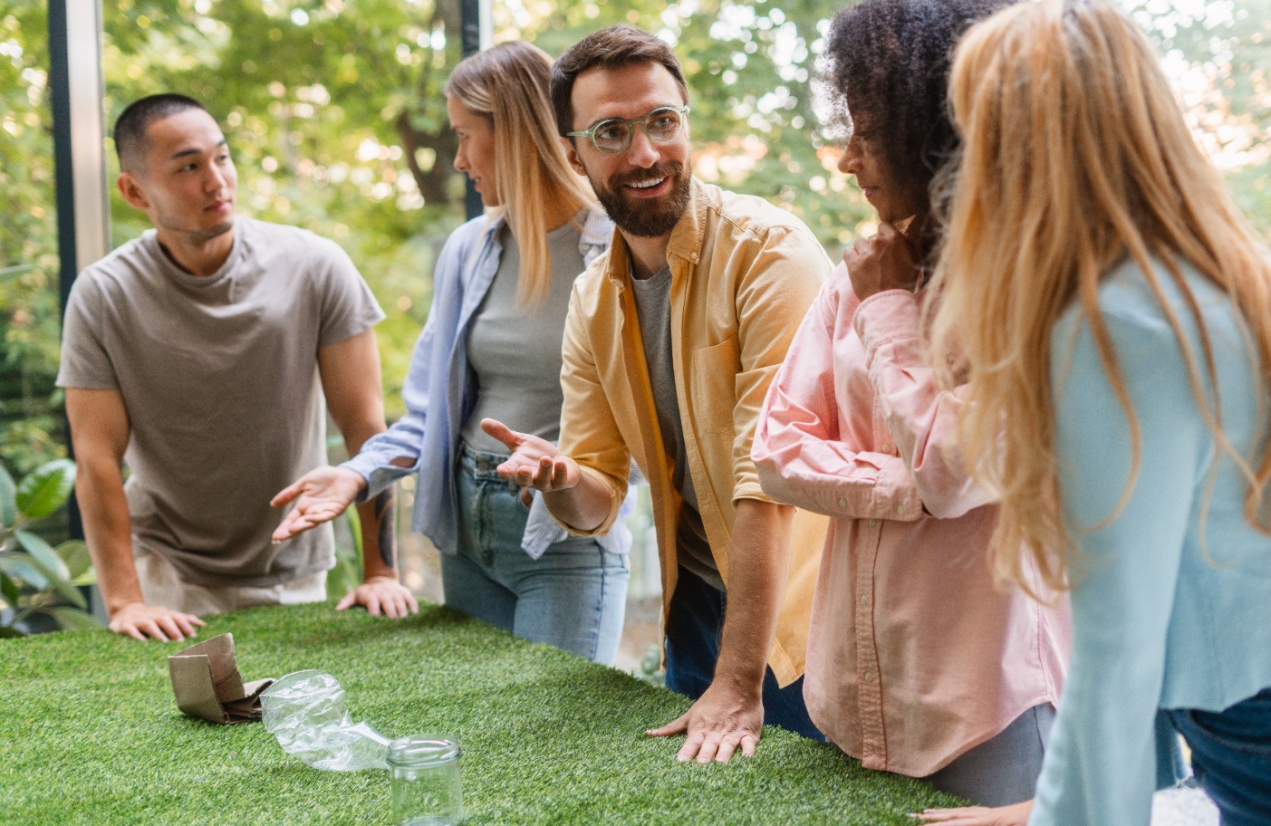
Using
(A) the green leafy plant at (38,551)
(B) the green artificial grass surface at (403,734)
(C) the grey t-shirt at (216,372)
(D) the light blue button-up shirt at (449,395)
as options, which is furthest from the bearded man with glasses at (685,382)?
(A) the green leafy plant at (38,551)

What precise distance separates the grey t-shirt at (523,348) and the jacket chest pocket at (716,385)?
1.65ft

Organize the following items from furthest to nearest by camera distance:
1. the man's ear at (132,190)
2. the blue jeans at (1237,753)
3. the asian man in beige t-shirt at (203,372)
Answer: the man's ear at (132,190) < the asian man in beige t-shirt at (203,372) < the blue jeans at (1237,753)

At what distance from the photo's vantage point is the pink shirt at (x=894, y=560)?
1.15 meters

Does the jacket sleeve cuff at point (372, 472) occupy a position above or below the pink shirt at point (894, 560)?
below

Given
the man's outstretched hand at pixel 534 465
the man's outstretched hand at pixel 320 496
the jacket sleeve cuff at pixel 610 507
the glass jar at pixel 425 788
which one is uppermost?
the man's outstretched hand at pixel 534 465

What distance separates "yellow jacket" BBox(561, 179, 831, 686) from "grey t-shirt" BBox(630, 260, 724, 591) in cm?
2

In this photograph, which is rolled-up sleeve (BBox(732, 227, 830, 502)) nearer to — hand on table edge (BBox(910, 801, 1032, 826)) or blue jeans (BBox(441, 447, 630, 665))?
hand on table edge (BBox(910, 801, 1032, 826))

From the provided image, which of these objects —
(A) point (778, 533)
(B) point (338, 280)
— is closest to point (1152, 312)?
(A) point (778, 533)

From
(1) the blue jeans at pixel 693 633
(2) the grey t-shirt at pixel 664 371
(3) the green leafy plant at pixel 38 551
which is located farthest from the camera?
(3) the green leafy plant at pixel 38 551

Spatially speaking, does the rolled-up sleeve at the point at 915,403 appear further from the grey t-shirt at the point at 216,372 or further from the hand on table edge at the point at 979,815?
the grey t-shirt at the point at 216,372

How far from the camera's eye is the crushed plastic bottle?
4.61 ft

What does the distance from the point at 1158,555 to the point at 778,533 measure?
763 millimetres

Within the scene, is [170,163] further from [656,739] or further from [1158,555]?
[1158,555]

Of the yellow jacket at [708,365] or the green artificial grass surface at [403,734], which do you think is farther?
the yellow jacket at [708,365]
